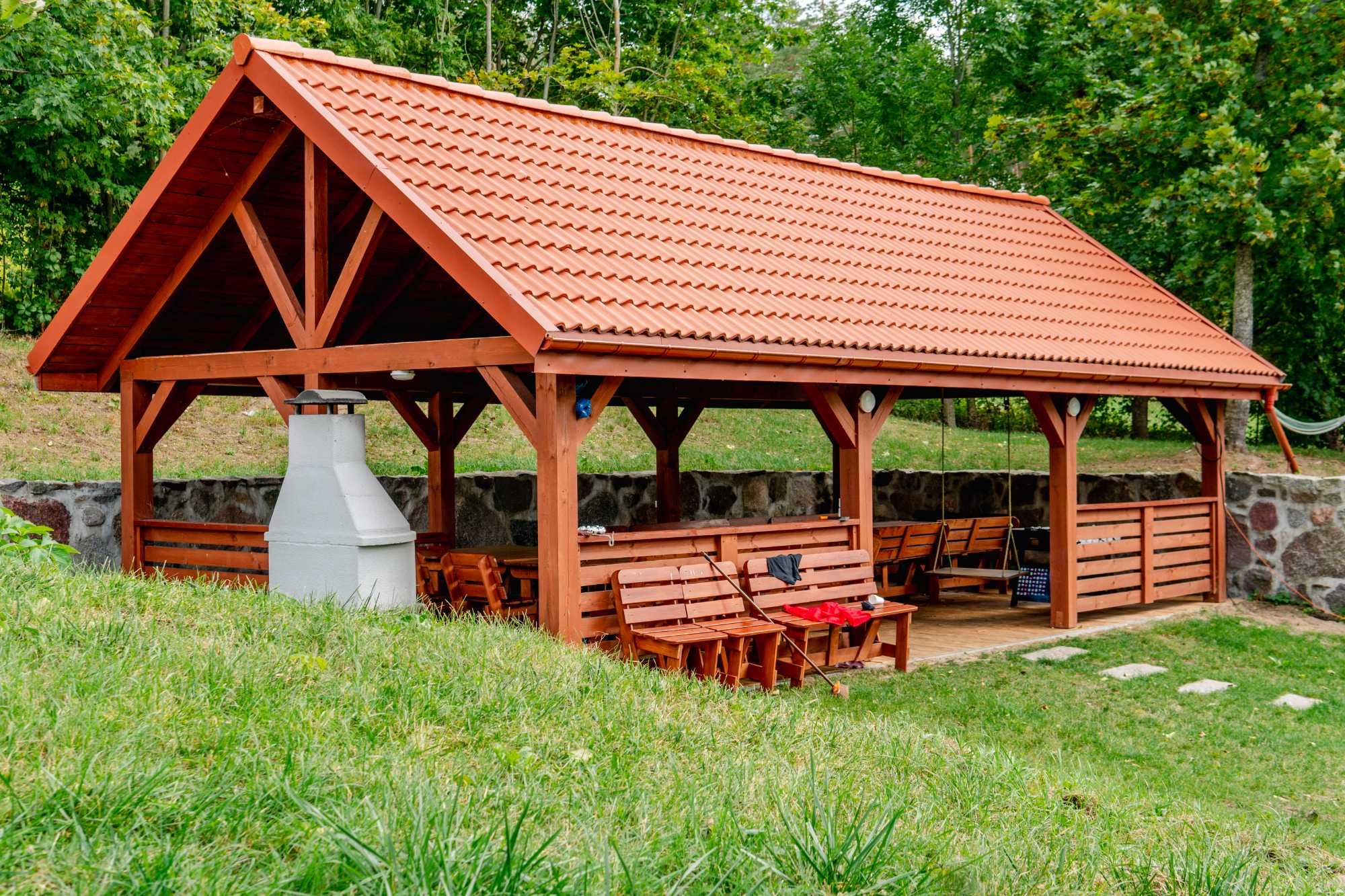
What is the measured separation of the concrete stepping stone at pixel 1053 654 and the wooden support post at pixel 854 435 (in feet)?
5.89

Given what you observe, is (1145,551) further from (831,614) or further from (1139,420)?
(1139,420)

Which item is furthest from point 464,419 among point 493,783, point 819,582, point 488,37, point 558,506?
point 488,37

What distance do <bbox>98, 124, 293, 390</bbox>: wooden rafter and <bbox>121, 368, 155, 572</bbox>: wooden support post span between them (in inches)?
10.8

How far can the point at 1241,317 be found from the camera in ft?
56.3

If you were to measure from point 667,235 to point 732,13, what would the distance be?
2069 centimetres

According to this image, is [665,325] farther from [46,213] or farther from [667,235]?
[46,213]

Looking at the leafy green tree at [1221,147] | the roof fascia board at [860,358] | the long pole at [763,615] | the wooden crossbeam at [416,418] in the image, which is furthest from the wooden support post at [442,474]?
the leafy green tree at [1221,147]

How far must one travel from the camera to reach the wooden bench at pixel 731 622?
27.3 ft

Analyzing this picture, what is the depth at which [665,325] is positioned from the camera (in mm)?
7996

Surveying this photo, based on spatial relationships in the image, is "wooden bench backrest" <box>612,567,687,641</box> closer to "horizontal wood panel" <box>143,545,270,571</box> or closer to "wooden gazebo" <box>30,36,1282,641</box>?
"wooden gazebo" <box>30,36,1282,641</box>

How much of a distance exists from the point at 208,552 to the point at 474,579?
8.26 feet

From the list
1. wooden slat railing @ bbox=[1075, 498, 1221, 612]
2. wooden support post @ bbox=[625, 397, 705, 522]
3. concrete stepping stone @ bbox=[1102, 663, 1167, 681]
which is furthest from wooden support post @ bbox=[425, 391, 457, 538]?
concrete stepping stone @ bbox=[1102, 663, 1167, 681]

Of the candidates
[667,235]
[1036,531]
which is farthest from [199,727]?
[1036,531]

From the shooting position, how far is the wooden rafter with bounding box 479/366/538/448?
25.3 feet
